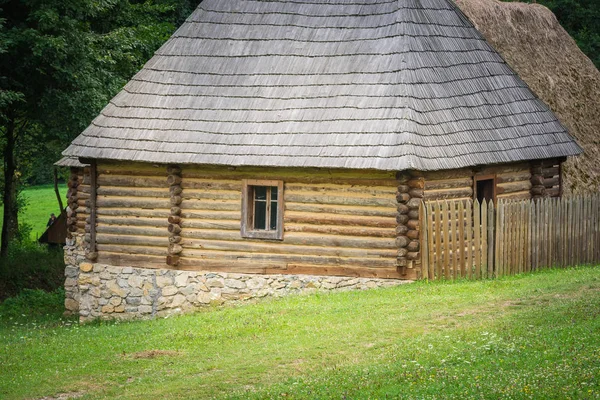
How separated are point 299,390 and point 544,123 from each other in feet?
40.1

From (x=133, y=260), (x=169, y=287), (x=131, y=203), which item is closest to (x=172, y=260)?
(x=169, y=287)

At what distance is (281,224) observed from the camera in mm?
20750

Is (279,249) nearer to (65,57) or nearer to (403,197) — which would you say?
(403,197)

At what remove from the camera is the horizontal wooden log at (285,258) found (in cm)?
2005

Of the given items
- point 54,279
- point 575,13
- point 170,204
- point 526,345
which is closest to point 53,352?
point 170,204

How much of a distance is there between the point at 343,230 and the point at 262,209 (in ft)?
5.89

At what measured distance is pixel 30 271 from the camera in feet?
98.1

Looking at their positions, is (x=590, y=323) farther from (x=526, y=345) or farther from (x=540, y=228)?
(x=540, y=228)

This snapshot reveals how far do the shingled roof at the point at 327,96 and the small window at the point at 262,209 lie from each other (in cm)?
72

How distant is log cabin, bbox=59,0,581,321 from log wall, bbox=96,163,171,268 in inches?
1.3

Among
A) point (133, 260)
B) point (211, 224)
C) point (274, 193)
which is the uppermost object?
point (274, 193)

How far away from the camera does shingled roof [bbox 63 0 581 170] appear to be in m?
20.1

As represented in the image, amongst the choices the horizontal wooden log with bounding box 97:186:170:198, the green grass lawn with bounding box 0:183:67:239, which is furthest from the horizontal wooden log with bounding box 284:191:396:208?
the green grass lawn with bounding box 0:183:67:239

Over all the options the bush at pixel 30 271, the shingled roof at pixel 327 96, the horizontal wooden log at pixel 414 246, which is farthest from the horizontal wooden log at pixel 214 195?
the bush at pixel 30 271
